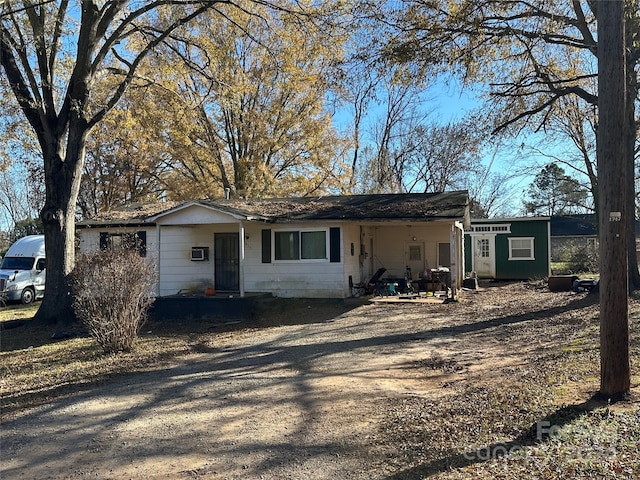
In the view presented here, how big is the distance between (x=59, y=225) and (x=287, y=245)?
6.45 meters

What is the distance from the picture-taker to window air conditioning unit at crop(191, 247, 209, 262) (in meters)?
16.3

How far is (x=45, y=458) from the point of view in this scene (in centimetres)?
441

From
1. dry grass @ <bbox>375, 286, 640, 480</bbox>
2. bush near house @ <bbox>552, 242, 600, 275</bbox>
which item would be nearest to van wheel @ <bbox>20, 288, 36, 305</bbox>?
dry grass @ <bbox>375, 286, 640, 480</bbox>

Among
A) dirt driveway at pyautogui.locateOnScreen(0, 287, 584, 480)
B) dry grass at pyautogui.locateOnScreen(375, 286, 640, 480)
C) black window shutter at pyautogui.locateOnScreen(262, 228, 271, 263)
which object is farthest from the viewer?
black window shutter at pyautogui.locateOnScreen(262, 228, 271, 263)

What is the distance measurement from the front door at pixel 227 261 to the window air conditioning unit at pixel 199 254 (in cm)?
57

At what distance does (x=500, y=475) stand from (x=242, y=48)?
81.4 ft

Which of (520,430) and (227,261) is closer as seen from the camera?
(520,430)

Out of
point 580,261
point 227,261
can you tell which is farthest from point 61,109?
point 580,261

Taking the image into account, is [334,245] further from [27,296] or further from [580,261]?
[580,261]

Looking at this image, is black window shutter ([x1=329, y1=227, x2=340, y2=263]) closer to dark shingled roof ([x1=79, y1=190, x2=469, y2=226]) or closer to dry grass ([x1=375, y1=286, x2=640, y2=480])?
dark shingled roof ([x1=79, y1=190, x2=469, y2=226])

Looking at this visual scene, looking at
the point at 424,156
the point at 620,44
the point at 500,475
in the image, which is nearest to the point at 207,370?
the point at 500,475

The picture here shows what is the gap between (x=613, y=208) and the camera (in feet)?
16.1

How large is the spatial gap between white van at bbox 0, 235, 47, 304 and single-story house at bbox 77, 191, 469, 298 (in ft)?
13.1

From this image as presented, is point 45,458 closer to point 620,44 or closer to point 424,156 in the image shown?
point 620,44
